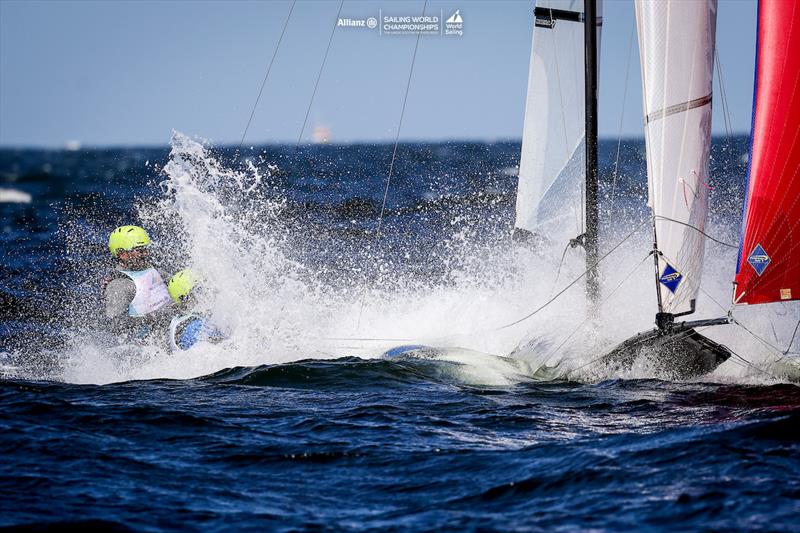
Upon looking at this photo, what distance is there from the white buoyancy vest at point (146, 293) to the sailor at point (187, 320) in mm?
153

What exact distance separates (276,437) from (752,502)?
304cm

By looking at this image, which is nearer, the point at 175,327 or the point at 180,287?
the point at 175,327

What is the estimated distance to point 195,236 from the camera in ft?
35.6

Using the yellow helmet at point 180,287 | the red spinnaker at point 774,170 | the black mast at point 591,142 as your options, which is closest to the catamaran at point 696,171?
the red spinnaker at point 774,170

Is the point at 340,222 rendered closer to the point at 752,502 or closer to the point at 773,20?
the point at 773,20

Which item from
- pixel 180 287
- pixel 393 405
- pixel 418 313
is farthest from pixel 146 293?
pixel 418 313

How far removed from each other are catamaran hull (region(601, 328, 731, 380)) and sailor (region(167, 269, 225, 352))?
12.5 ft

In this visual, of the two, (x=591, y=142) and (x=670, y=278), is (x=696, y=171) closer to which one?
(x=670, y=278)

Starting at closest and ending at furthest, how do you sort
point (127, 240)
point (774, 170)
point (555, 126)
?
point (774, 170), point (127, 240), point (555, 126)

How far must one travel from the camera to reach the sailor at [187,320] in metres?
9.39

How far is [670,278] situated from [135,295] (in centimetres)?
474

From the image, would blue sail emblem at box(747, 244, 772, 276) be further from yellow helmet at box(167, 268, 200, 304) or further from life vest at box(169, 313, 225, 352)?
yellow helmet at box(167, 268, 200, 304)

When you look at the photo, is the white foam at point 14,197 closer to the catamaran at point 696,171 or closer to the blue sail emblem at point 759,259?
the catamaran at point 696,171

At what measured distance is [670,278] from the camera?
830cm
